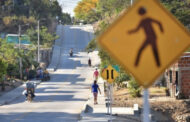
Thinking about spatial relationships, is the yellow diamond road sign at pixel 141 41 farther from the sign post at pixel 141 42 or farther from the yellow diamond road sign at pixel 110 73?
the yellow diamond road sign at pixel 110 73

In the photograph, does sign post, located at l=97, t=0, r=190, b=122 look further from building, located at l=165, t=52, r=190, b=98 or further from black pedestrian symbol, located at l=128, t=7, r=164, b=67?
building, located at l=165, t=52, r=190, b=98

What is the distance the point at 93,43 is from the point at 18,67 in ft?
29.1

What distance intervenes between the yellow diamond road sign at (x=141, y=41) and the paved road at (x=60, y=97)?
17.7m

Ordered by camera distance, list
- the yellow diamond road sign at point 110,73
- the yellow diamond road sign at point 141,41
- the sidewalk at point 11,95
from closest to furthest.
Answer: the yellow diamond road sign at point 141,41
the yellow diamond road sign at point 110,73
the sidewalk at point 11,95

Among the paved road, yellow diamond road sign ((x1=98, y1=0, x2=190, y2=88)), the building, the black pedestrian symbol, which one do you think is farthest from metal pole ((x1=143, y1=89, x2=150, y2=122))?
the building

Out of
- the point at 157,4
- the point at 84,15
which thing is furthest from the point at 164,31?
the point at 84,15

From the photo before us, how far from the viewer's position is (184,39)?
6.43 metres

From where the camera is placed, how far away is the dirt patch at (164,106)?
27562mm

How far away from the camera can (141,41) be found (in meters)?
6.07

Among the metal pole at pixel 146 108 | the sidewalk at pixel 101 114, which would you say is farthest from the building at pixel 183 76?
the metal pole at pixel 146 108

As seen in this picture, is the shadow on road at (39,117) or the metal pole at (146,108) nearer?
the metal pole at (146,108)

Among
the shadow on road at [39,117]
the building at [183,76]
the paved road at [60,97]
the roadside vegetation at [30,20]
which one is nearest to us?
the shadow on road at [39,117]

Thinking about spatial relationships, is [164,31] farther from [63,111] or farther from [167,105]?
→ [167,105]

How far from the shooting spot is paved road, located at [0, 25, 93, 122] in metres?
25.0
